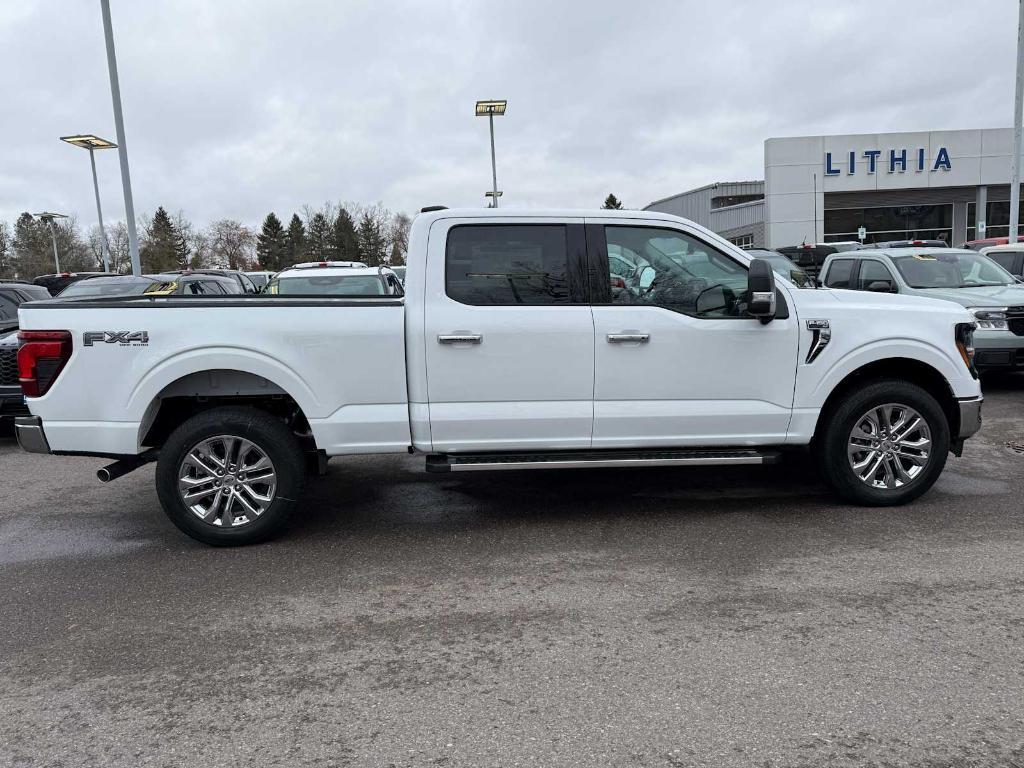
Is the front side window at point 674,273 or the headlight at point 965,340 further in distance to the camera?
the headlight at point 965,340

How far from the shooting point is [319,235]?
81938 millimetres

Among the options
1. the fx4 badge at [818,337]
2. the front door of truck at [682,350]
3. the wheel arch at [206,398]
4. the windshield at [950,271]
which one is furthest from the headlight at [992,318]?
the wheel arch at [206,398]

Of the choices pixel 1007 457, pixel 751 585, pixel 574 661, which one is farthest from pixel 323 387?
pixel 1007 457

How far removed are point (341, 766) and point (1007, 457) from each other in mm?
6718

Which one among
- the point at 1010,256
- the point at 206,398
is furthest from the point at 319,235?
the point at 206,398

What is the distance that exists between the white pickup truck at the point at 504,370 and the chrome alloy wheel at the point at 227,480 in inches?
0.5

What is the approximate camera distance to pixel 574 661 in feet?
11.9

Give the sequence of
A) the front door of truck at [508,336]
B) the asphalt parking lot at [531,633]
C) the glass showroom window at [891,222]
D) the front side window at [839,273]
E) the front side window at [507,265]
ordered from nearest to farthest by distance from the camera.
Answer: the asphalt parking lot at [531,633] < the front door of truck at [508,336] < the front side window at [507,265] < the front side window at [839,273] < the glass showroom window at [891,222]

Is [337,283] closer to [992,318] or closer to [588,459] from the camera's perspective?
[588,459]

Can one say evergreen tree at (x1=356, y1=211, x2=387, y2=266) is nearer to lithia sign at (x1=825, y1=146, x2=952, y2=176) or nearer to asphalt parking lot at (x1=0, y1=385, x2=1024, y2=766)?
lithia sign at (x1=825, y1=146, x2=952, y2=176)

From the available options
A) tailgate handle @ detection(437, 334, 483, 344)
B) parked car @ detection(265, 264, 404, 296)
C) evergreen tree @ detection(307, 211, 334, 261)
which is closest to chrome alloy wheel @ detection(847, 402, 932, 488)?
tailgate handle @ detection(437, 334, 483, 344)

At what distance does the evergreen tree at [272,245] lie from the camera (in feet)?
278

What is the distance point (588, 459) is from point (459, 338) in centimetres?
118

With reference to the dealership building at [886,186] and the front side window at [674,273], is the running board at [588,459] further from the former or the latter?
the dealership building at [886,186]
